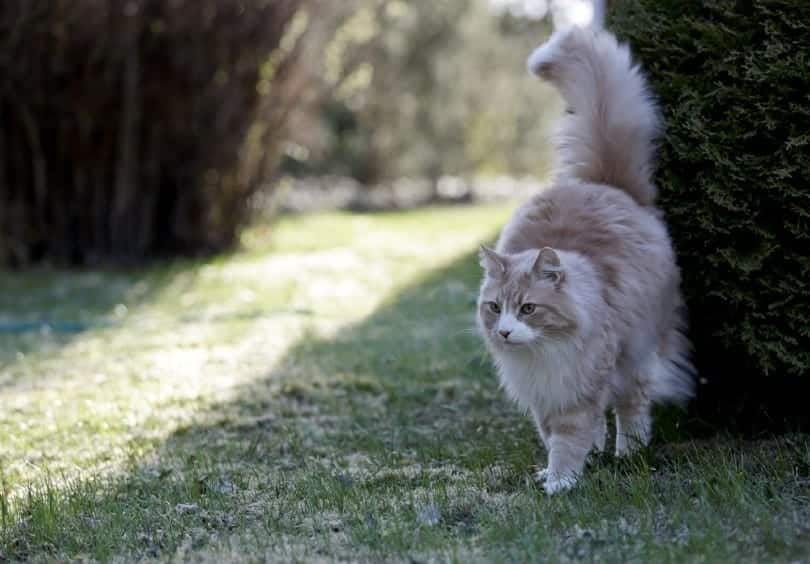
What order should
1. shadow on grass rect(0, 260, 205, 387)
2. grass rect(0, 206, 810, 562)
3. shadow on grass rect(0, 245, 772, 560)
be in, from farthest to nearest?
shadow on grass rect(0, 260, 205, 387) → shadow on grass rect(0, 245, 772, 560) → grass rect(0, 206, 810, 562)

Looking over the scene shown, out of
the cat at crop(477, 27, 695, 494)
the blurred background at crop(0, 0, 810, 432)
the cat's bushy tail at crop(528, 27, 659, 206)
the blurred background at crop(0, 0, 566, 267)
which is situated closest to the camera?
the cat at crop(477, 27, 695, 494)

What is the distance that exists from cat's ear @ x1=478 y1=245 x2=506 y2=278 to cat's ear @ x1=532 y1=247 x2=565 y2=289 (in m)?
0.18

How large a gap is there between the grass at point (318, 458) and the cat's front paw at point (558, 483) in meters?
0.05

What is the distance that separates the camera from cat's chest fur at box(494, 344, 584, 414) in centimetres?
384

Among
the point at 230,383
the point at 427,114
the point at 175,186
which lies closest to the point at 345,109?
the point at 427,114

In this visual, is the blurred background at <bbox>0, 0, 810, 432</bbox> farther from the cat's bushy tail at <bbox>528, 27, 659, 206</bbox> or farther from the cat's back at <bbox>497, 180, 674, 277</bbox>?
the cat's back at <bbox>497, 180, 674, 277</bbox>

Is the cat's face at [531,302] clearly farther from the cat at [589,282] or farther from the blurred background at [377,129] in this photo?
the blurred background at [377,129]

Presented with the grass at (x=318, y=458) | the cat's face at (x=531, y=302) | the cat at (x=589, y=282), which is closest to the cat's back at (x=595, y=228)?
the cat at (x=589, y=282)

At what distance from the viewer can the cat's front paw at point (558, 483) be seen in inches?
146

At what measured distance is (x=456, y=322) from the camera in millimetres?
7695

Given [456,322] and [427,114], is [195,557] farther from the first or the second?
[427,114]

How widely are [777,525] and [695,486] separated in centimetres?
48

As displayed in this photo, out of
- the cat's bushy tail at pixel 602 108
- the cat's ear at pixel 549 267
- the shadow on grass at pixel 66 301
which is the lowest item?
the shadow on grass at pixel 66 301

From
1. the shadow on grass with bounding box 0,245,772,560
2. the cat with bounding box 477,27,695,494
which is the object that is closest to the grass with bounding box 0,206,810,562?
the shadow on grass with bounding box 0,245,772,560
